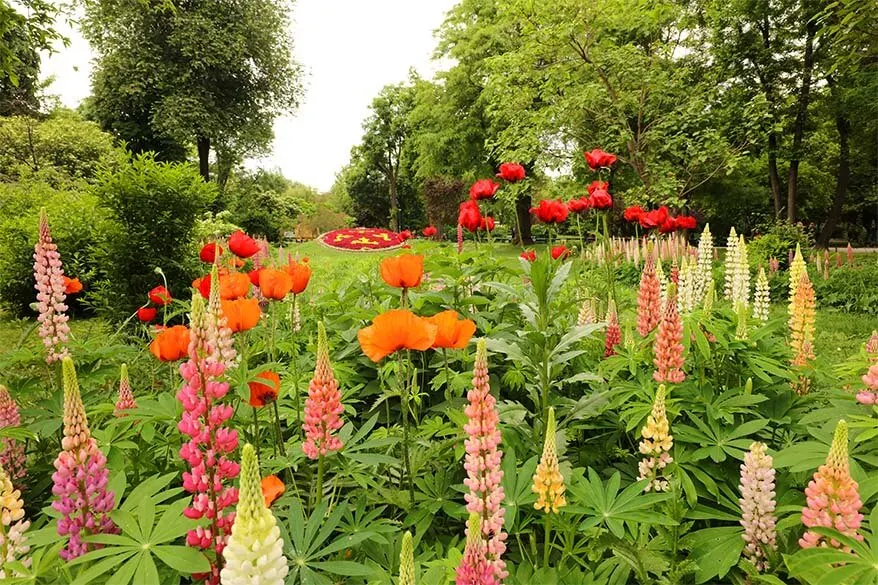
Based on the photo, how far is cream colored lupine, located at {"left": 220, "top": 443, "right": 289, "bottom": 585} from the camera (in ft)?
2.70

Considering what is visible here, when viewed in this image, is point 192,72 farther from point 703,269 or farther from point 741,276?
point 741,276

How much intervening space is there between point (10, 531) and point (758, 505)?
6.26ft

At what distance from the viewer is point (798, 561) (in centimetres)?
113

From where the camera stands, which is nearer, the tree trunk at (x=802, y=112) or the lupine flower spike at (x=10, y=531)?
the lupine flower spike at (x=10, y=531)

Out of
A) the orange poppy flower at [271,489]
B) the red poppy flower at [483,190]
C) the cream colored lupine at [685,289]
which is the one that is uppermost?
the red poppy flower at [483,190]

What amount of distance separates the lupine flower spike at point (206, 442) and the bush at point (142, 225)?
5813 mm

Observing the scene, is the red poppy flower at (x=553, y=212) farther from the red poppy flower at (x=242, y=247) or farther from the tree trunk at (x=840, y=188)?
the tree trunk at (x=840, y=188)

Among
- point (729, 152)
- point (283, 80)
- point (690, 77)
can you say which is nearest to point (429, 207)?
point (283, 80)

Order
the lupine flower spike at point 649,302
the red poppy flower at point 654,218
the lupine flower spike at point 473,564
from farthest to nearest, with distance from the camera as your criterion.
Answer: the red poppy flower at point 654,218 < the lupine flower spike at point 649,302 < the lupine flower spike at point 473,564

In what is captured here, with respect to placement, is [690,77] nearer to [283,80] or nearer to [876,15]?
[876,15]

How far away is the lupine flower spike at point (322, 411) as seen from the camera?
134 centimetres

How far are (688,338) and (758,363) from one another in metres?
0.26

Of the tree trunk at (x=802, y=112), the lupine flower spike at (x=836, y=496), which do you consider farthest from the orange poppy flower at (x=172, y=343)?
the tree trunk at (x=802, y=112)

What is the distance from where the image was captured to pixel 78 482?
3.60ft
